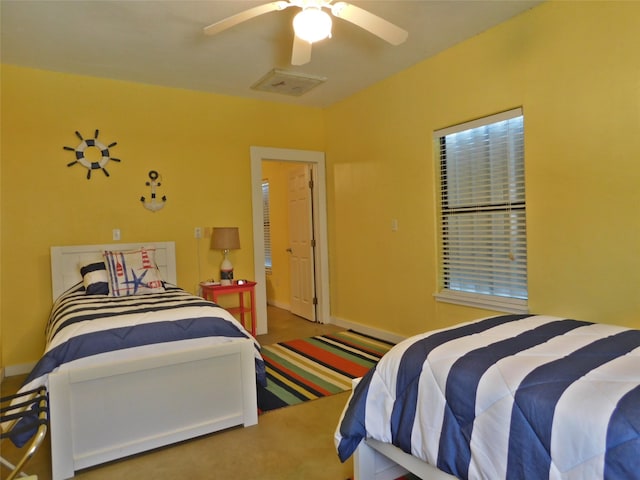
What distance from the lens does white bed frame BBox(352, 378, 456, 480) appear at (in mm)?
1599

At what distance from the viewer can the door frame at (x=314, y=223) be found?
15.6 ft

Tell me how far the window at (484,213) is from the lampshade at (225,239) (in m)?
2.07

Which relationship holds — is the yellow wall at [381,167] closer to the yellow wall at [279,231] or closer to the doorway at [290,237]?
the doorway at [290,237]

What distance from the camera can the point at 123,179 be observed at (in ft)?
13.4

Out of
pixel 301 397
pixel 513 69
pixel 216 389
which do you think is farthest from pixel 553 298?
pixel 216 389

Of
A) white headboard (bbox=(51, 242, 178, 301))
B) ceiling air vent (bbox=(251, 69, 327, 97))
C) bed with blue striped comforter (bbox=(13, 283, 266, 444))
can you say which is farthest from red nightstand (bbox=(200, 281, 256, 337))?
ceiling air vent (bbox=(251, 69, 327, 97))

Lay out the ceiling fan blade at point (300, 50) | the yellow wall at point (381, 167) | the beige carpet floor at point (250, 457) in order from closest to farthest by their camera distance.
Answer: the beige carpet floor at point (250, 457) → the ceiling fan blade at point (300, 50) → the yellow wall at point (381, 167)

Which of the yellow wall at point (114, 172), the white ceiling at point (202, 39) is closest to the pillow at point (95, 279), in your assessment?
the yellow wall at point (114, 172)

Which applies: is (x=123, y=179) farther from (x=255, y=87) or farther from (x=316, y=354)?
(x=316, y=354)

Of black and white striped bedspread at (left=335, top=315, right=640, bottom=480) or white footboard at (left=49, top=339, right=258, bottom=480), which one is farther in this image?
white footboard at (left=49, top=339, right=258, bottom=480)

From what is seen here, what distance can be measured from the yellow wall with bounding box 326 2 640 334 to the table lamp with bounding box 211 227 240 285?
60.5 inches

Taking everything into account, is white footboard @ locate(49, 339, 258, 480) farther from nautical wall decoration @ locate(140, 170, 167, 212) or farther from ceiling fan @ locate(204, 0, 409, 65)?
nautical wall decoration @ locate(140, 170, 167, 212)

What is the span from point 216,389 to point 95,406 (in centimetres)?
64

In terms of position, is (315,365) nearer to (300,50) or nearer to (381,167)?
(381,167)
